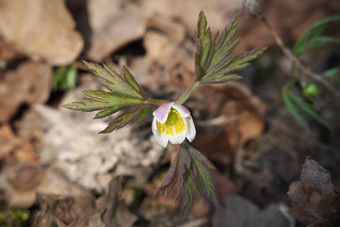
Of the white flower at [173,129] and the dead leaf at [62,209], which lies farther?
the dead leaf at [62,209]

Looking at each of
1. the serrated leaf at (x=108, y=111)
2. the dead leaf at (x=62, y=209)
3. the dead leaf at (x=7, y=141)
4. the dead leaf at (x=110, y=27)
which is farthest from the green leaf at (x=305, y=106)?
the dead leaf at (x=7, y=141)

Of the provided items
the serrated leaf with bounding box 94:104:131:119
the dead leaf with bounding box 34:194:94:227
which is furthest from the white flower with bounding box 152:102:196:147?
the dead leaf with bounding box 34:194:94:227

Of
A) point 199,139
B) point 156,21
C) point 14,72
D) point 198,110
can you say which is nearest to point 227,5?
point 156,21

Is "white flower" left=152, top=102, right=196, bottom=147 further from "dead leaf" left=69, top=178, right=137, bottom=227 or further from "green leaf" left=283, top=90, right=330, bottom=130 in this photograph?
"green leaf" left=283, top=90, right=330, bottom=130

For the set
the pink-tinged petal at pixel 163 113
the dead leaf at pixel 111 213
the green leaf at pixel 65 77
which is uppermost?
the green leaf at pixel 65 77

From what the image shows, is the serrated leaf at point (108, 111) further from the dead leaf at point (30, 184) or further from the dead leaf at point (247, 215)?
the dead leaf at point (247, 215)

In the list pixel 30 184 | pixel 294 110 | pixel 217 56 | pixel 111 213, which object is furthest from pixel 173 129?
pixel 30 184
